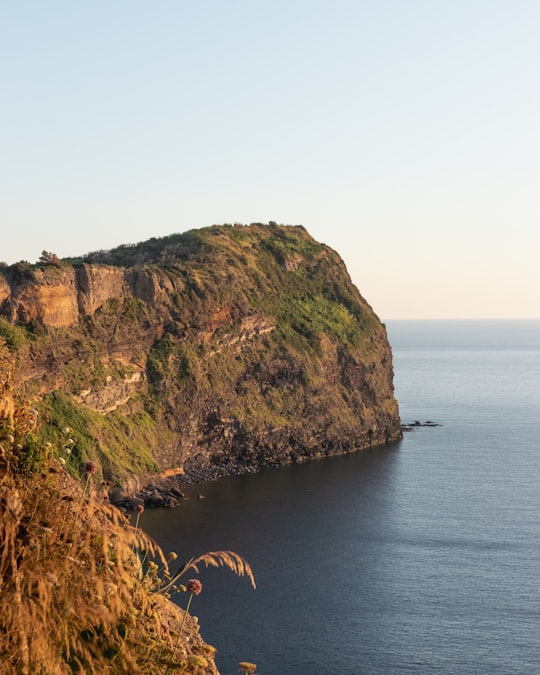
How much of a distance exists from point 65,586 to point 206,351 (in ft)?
378

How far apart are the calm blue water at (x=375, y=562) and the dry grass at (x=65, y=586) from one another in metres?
45.4

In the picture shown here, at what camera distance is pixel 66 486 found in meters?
10.4

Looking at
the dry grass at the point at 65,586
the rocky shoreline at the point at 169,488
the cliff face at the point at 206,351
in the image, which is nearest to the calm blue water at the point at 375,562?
the rocky shoreline at the point at 169,488

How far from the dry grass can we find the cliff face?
81.3 metres

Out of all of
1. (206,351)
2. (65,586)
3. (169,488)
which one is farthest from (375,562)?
(65,586)

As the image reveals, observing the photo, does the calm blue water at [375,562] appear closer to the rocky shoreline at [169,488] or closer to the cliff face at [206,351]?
the rocky shoreline at [169,488]

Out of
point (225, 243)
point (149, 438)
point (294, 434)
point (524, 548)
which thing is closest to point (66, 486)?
point (524, 548)

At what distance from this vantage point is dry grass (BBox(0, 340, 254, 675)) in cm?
803

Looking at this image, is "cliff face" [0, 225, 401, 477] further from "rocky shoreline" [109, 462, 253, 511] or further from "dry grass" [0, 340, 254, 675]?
"dry grass" [0, 340, 254, 675]

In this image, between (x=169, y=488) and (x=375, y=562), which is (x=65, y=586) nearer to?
(x=375, y=562)

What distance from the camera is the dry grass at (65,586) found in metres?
8.03

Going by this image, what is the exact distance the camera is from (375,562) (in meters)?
76.7

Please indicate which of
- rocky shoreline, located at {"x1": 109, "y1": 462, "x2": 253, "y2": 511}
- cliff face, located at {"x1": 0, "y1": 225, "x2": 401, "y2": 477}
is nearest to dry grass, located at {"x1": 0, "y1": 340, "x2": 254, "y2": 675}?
rocky shoreline, located at {"x1": 109, "y1": 462, "x2": 253, "y2": 511}

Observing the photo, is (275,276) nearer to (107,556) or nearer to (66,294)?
(66,294)
